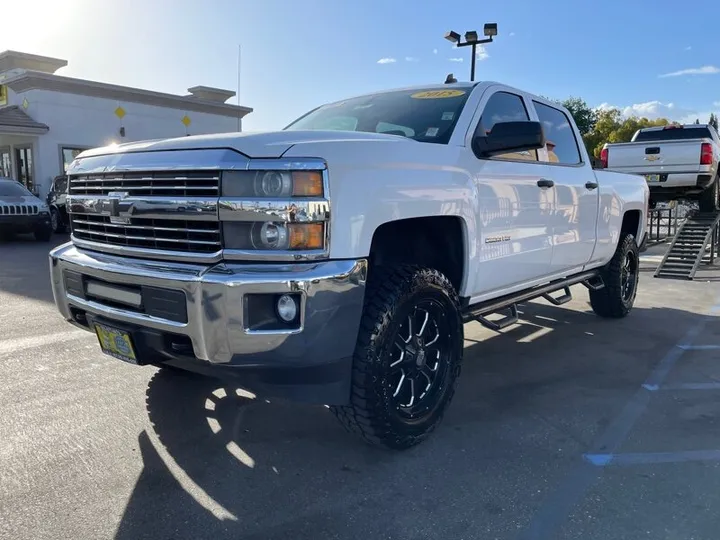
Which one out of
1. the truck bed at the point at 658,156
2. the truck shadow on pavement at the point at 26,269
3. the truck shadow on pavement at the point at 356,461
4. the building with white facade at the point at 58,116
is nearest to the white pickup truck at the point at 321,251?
the truck shadow on pavement at the point at 356,461

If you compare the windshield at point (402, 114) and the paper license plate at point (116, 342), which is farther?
the windshield at point (402, 114)

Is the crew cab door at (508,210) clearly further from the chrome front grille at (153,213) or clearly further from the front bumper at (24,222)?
the front bumper at (24,222)

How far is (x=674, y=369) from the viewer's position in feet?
16.0

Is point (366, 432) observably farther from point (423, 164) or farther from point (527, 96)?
point (527, 96)

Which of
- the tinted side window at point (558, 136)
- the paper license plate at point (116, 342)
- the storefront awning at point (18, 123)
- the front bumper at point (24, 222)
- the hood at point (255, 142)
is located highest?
the storefront awning at point (18, 123)

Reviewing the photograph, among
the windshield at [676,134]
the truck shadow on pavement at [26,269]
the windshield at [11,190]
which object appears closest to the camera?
the truck shadow on pavement at [26,269]

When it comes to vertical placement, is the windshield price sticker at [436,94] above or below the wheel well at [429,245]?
above

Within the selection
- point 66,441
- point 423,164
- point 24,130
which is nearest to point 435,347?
point 423,164

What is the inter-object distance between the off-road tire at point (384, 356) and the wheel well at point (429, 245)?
25 centimetres

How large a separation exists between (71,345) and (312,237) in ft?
11.7

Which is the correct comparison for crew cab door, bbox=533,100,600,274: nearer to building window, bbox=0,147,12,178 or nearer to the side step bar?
the side step bar

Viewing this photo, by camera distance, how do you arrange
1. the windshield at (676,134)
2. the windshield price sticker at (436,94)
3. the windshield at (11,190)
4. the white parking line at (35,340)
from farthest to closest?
the windshield at (11,190) → the windshield at (676,134) → the white parking line at (35,340) → the windshield price sticker at (436,94)

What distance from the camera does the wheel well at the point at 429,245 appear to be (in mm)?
3416

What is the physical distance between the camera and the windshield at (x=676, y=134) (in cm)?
1369
